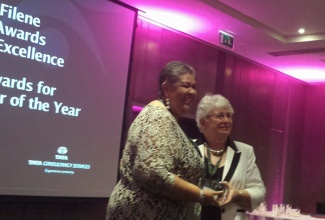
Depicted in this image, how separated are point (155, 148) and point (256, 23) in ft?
12.9

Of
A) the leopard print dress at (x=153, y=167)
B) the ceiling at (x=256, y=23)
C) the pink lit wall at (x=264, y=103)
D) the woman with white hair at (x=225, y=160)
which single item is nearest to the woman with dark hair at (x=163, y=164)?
the leopard print dress at (x=153, y=167)

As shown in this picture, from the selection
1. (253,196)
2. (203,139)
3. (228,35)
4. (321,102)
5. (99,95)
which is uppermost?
Result: (228,35)

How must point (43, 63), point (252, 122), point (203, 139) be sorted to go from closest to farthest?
point (203, 139)
point (43, 63)
point (252, 122)

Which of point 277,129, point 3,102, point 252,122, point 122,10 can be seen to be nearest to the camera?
point 3,102

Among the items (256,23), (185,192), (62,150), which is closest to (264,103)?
(256,23)

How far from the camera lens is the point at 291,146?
7223 mm

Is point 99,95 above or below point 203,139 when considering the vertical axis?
above

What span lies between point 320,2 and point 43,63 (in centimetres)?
267

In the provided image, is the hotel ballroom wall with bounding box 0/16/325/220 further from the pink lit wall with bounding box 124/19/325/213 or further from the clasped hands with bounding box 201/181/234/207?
the clasped hands with bounding box 201/181/234/207

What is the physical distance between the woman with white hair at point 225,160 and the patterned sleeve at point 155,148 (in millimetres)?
535

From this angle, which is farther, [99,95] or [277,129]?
[277,129]

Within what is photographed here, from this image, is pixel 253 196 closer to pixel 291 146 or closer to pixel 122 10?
pixel 122 10

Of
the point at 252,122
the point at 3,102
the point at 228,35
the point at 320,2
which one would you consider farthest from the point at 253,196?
the point at 252,122

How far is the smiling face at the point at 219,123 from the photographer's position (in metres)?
2.02
